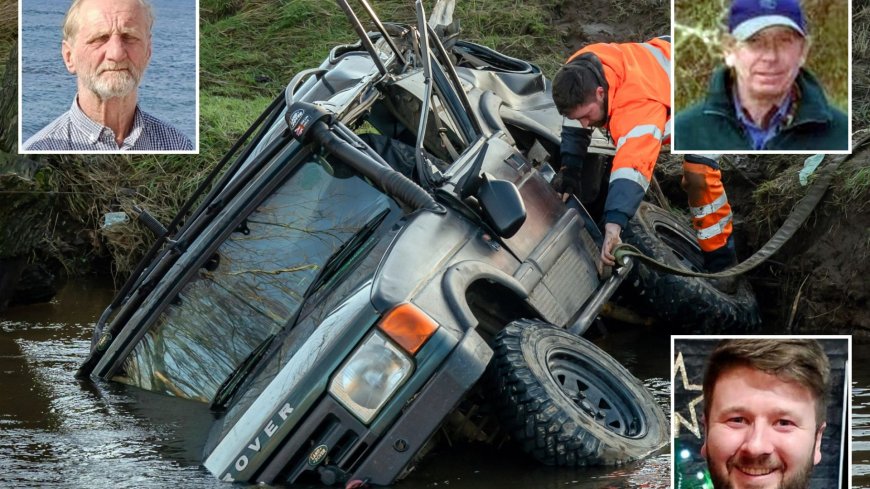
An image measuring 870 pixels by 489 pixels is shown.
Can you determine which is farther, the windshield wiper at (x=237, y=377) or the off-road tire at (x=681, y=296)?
the off-road tire at (x=681, y=296)

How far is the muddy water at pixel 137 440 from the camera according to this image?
5.05m

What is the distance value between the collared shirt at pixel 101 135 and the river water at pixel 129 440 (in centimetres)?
108

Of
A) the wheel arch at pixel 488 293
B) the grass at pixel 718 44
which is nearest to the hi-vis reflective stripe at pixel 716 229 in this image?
the wheel arch at pixel 488 293

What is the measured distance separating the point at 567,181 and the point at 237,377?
6.06ft

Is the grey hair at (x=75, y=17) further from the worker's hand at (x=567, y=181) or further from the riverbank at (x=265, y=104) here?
the riverbank at (x=265, y=104)

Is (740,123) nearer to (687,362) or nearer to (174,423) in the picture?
(687,362)

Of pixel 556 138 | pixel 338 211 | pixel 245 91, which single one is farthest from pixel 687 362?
pixel 245 91

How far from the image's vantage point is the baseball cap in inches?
161

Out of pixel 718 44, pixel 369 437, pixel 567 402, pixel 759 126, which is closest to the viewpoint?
→ pixel 718 44

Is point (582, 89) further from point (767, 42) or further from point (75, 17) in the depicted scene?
point (75, 17)

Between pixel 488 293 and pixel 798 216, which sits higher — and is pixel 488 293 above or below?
below

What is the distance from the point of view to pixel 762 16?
13.5 ft

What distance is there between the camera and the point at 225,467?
4836 millimetres

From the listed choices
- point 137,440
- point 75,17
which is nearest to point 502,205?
point 137,440
